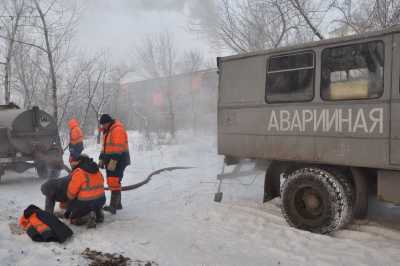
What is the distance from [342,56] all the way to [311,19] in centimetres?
828

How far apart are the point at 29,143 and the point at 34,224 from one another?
236 inches

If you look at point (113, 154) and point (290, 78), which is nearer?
point (290, 78)

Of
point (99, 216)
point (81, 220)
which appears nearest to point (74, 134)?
point (99, 216)

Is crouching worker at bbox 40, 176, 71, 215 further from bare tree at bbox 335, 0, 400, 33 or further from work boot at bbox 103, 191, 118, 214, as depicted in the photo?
bare tree at bbox 335, 0, 400, 33

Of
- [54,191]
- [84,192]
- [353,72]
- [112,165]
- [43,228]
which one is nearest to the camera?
[43,228]

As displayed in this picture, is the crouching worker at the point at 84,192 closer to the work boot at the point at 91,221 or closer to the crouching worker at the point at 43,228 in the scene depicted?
the work boot at the point at 91,221

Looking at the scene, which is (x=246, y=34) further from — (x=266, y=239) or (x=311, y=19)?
(x=266, y=239)

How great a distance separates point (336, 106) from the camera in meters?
5.45

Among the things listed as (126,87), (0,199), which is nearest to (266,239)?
(0,199)

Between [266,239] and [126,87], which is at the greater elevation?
[126,87]

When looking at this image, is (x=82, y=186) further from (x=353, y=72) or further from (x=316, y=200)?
(x=353, y=72)

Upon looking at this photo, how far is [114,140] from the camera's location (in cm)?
675

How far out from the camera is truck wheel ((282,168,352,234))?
553cm

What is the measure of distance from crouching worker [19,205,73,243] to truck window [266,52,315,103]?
3.68m
